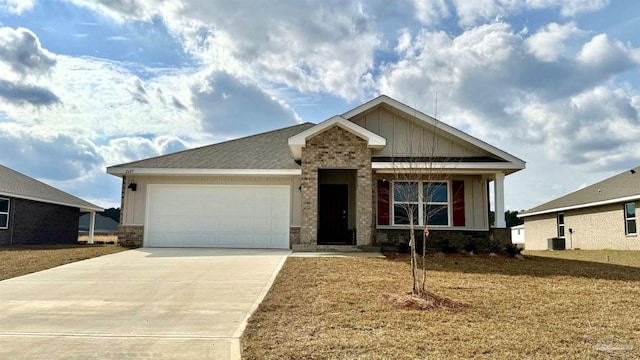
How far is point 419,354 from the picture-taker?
5016 millimetres

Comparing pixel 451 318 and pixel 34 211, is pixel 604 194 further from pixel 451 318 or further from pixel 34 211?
pixel 34 211

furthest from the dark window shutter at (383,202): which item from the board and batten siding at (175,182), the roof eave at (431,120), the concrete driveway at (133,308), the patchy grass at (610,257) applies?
the patchy grass at (610,257)

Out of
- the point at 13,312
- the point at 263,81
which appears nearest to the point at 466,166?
the point at 263,81

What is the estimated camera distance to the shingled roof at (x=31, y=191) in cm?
2055

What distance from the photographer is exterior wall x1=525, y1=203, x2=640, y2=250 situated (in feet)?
70.2

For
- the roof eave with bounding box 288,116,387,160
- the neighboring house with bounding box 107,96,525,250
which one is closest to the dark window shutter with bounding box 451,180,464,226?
the neighboring house with bounding box 107,96,525,250

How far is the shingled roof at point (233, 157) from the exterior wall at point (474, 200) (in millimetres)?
3932

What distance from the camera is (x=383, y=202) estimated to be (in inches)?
644

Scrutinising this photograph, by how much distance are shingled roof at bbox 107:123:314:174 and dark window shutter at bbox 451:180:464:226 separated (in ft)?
18.6

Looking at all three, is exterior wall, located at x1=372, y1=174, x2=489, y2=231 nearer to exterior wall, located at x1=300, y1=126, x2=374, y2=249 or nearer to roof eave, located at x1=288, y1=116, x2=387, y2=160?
exterior wall, located at x1=300, y1=126, x2=374, y2=249

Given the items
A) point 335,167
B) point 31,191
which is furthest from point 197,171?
point 31,191

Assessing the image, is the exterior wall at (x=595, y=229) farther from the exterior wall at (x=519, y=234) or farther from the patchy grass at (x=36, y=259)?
the patchy grass at (x=36, y=259)

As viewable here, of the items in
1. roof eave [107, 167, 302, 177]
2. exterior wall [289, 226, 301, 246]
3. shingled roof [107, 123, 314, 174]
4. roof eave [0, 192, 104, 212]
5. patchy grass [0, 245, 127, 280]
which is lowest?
patchy grass [0, 245, 127, 280]

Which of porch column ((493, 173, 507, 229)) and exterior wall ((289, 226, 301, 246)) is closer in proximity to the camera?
porch column ((493, 173, 507, 229))
